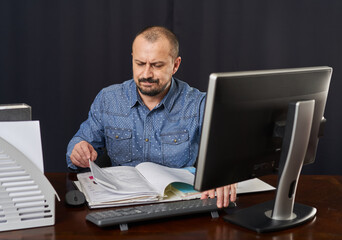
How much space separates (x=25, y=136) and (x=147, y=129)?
→ 1.02 meters

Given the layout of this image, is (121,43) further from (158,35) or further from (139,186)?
(139,186)

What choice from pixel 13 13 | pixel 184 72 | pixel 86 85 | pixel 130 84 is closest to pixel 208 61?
pixel 184 72

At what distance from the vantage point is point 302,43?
3.32 m

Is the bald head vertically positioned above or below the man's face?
above

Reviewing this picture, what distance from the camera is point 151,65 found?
7.00 feet

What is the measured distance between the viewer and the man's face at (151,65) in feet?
6.95

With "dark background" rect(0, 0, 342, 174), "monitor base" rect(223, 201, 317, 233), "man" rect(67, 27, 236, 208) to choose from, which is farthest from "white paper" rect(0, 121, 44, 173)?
"dark background" rect(0, 0, 342, 174)

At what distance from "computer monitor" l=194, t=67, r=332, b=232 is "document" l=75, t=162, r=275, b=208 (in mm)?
216

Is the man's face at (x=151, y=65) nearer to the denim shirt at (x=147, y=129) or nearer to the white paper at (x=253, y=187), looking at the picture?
the denim shirt at (x=147, y=129)

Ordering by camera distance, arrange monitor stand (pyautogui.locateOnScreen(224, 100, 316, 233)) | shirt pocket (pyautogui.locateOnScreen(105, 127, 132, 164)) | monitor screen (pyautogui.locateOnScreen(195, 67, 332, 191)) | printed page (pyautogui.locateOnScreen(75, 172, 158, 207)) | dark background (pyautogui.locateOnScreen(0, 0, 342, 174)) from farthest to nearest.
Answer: dark background (pyautogui.locateOnScreen(0, 0, 342, 174)), shirt pocket (pyautogui.locateOnScreen(105, 127, 132, 164)), printed page (pyautogui.locateOnScreen(75, 172, 158, 207)), monitor stand (pyautogui.locateOnScreen(224, 100, 316, 233)), monitor screen (pyautogui.locateOnScreen(195, 67, 332, 191))

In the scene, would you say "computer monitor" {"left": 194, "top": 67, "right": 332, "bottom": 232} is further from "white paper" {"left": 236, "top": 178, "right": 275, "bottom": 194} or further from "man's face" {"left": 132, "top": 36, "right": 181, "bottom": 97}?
"man's face" {"left": 132, "top": 36, "right": 181, "bottom": 97}

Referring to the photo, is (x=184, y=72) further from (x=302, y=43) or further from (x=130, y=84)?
(x=130, y=84)

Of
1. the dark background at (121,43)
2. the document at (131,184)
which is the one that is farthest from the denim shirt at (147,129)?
the dark background at (121,43)

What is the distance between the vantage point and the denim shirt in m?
2.21
